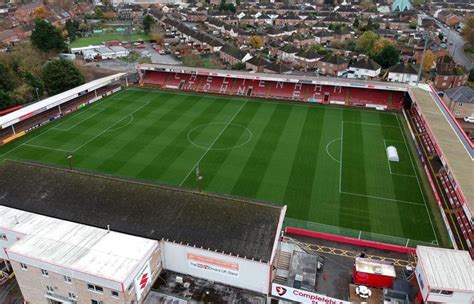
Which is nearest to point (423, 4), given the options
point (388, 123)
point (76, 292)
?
point (388, 123)

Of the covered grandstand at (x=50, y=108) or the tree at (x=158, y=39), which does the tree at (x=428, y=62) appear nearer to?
the covered grandstand at (x=50, y=108)

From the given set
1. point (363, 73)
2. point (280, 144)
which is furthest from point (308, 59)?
point (280, 144)

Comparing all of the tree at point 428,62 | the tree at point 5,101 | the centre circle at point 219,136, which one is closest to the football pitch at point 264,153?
the centre circle at point 219,136

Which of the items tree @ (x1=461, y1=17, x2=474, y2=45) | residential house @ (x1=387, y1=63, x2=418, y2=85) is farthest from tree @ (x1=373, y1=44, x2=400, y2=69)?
tree @ (x1=461, y1=17, x2=474, y2=45)

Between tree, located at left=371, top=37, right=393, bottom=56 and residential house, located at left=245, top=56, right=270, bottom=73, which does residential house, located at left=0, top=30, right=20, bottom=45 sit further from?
tree, located at left=371, top=37, right=393, bottom=56

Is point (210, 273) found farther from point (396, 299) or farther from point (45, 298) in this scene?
point (396, 299)

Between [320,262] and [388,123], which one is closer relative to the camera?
[320,262]
